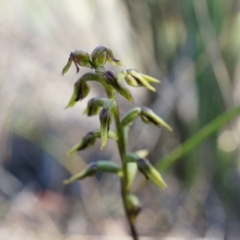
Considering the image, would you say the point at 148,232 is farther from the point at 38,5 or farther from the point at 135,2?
the point at 38,5

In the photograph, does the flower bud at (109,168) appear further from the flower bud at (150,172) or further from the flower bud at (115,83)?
the flower bud at (115,83)

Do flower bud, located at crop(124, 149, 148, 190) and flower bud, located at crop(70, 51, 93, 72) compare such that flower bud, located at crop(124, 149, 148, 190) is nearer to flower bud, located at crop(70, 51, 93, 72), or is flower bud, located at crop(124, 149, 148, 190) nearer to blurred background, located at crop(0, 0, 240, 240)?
flower bud, located at crop(70, 51, 93, 72)

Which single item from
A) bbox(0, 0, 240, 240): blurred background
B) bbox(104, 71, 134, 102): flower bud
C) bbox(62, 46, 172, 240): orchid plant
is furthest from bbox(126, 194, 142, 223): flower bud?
bbox(0, 0, 240, 240): blurred background

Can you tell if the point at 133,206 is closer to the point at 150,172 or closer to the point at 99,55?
the point at 150,172

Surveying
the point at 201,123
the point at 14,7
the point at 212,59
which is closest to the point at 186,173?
the point at 201,123

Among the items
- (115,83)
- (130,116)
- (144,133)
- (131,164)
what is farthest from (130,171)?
(144,133)

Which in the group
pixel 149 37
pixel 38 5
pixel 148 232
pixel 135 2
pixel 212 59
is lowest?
pixel 148 232

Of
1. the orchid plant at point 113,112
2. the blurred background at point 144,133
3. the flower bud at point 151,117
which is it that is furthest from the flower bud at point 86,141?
the blurred background at point 144,133
